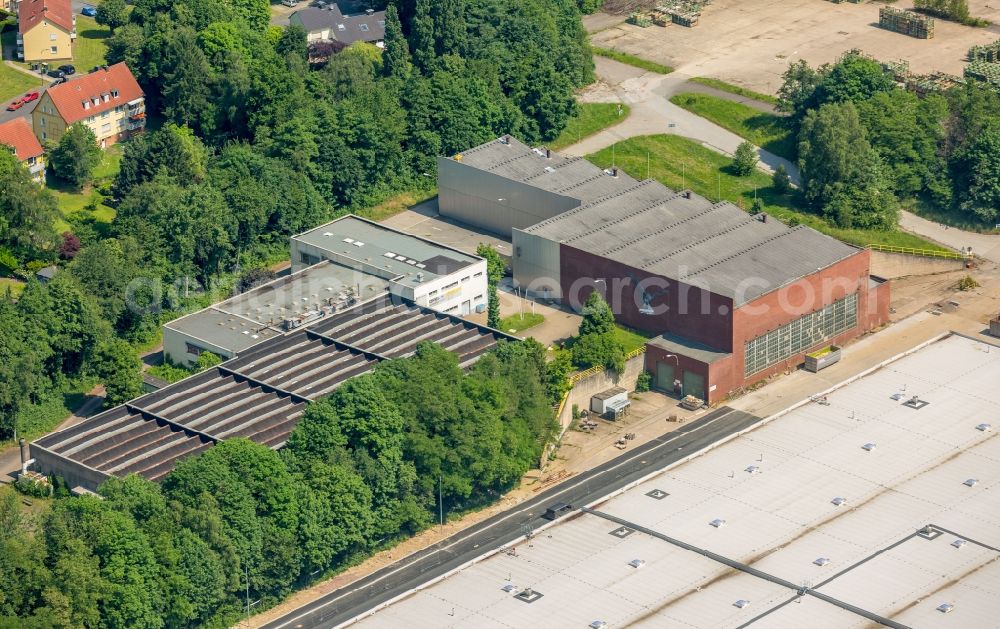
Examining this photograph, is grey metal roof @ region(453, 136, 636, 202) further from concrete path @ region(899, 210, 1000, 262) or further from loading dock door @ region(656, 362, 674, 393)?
concrete path @ region(899, 210, 1000, 262)

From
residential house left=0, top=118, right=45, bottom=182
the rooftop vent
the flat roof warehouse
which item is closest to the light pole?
the flat roof warehouse

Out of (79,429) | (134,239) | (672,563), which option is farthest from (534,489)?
(134,239)

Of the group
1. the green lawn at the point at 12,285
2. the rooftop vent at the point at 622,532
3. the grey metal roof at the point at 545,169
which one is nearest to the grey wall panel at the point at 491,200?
the grey metal roof at the point at 545,169

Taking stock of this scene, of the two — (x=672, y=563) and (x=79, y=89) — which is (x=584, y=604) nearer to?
(x=672, y=563)

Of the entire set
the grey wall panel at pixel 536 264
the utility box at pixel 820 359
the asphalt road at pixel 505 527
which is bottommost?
the asphalt road at pixel 505 527

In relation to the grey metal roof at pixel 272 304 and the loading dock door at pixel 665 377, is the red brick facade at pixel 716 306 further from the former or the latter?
the grey metal roof at pixel 272 304

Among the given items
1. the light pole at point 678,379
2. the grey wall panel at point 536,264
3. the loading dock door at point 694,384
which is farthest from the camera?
the grey wall panel at point 536,264
